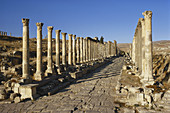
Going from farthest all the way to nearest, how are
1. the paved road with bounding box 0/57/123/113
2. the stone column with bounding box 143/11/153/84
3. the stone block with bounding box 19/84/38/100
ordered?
the stone column with bounding box 143/11/153/84 → the stone block with bounding box 19/84/38/100 → the paved road with bounding box 0/57/123/113

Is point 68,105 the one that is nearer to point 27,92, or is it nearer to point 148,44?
point 27,92

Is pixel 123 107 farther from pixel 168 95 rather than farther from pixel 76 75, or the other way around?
pixel 76 75

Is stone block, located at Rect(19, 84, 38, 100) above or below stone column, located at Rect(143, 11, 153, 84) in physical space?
below

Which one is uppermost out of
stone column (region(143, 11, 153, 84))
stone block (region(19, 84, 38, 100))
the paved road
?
stone column (region(143, 11, 153, 84))

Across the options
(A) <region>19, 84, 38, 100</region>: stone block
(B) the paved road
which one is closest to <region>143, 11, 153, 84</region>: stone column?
(B) the paved road

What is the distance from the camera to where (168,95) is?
8219 millimetres

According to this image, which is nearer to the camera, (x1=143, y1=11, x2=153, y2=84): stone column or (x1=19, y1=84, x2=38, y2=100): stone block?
(x1=19, y1=84, x2=38, y2=100): stone block

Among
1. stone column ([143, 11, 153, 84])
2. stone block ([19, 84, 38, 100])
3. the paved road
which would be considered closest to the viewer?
the paved road

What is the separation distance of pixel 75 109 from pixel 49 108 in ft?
4.07

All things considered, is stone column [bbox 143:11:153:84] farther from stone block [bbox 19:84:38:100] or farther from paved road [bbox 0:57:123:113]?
stone block [bbox 19:84:38:100]

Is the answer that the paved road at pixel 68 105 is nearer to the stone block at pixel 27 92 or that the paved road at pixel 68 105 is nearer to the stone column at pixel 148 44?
the stone block at pixel 27 92

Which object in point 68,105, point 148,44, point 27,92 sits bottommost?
point 68,105

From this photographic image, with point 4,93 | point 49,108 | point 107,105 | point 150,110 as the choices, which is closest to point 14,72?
point 4,93

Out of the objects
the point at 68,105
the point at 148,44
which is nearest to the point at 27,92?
the point at 68,105
